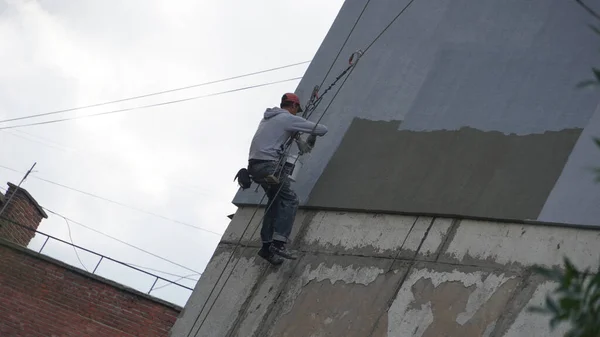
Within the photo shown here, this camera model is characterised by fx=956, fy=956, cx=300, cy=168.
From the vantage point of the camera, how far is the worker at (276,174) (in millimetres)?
7523

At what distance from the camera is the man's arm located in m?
7.53

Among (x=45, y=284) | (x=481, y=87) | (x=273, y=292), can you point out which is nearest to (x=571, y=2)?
(x=481, y=87)

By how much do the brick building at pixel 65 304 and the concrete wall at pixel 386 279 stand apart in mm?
9100

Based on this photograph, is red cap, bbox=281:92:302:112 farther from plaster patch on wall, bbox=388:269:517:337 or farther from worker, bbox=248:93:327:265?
plaster patch on wall, bbox=388:269:517:337

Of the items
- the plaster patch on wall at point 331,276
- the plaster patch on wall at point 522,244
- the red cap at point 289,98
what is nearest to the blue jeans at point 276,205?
the plaster patch on wall at point 331,276

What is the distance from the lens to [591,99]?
6.32 m

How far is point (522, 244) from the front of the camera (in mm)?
6023

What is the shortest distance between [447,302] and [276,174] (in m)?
2.05

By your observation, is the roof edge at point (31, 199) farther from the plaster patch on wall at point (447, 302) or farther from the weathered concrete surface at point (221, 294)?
the plaster patch on wall at point (447, 302)

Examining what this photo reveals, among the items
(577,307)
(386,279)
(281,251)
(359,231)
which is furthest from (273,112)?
(577,307)

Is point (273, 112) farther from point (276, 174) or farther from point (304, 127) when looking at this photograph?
point (276, 174)

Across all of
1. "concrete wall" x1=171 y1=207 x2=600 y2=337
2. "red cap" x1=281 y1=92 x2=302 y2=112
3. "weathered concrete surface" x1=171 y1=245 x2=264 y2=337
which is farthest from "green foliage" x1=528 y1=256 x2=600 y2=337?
"red cap" x1=281 y1=92 x2=302 y2=112

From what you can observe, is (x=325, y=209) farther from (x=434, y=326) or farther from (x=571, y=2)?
(x=571, y=2)

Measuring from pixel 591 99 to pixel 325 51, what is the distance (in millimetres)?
3141
